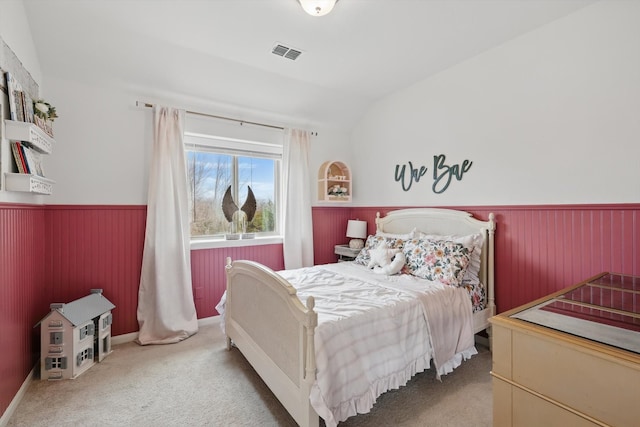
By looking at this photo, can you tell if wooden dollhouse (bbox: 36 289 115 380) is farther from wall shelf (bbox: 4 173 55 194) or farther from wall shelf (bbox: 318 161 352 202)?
wall shelf (bbox: 318 161 352 202)

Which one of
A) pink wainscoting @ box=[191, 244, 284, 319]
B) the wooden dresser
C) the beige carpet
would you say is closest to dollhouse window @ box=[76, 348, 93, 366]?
the beige carpet

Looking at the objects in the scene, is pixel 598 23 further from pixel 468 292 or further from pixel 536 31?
pixel 468 292

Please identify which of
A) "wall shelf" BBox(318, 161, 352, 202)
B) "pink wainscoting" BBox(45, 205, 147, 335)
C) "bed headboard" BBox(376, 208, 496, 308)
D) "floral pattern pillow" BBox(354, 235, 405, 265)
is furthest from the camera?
"wall shelf" BBox(318, 161, 352, 202)

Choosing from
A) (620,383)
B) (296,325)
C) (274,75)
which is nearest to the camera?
(620,383)

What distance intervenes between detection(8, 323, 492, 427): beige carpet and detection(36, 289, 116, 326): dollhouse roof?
455mm

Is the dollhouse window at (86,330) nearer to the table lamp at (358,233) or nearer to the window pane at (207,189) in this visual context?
the window pane at (207,189)

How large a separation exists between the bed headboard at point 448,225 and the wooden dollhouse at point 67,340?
3.25 m

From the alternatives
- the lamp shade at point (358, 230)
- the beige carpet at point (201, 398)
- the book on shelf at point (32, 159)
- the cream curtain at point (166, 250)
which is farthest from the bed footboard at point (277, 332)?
the lamp shade at point (358, 230)

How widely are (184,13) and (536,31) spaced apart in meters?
2.96

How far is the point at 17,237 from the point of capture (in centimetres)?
203

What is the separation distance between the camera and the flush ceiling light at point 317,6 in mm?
2030

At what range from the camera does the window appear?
3512 mm

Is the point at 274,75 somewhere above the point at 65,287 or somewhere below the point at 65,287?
above

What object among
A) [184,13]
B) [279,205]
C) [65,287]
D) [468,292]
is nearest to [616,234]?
[468,292]
